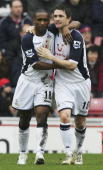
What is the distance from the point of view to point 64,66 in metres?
10.0

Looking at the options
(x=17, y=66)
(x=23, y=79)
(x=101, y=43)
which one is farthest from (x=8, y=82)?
(x=23, y=79)

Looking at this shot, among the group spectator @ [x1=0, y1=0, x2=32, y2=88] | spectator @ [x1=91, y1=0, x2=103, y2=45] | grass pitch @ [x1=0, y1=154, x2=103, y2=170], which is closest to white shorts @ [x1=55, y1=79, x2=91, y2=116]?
grass pitch @ [x1=0, y1=154, x2=103, y2=170]

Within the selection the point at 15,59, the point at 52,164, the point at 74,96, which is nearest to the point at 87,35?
the point at 15,59

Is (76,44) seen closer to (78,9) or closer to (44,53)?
(44,53)

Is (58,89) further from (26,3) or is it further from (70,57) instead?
(26,3)

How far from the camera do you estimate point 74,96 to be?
10.4 meters

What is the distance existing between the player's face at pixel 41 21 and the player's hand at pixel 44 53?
11.9 inches

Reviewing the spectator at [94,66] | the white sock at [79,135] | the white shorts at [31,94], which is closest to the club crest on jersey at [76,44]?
the white shorts at [31,94]

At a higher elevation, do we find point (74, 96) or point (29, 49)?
point (29, 49)

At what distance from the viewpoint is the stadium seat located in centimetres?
1552

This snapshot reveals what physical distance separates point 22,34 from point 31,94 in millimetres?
6070

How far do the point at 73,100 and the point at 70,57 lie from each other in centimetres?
67

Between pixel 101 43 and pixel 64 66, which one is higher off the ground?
pixel 64 66

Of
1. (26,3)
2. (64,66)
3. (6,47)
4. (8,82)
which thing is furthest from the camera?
(26,3)
